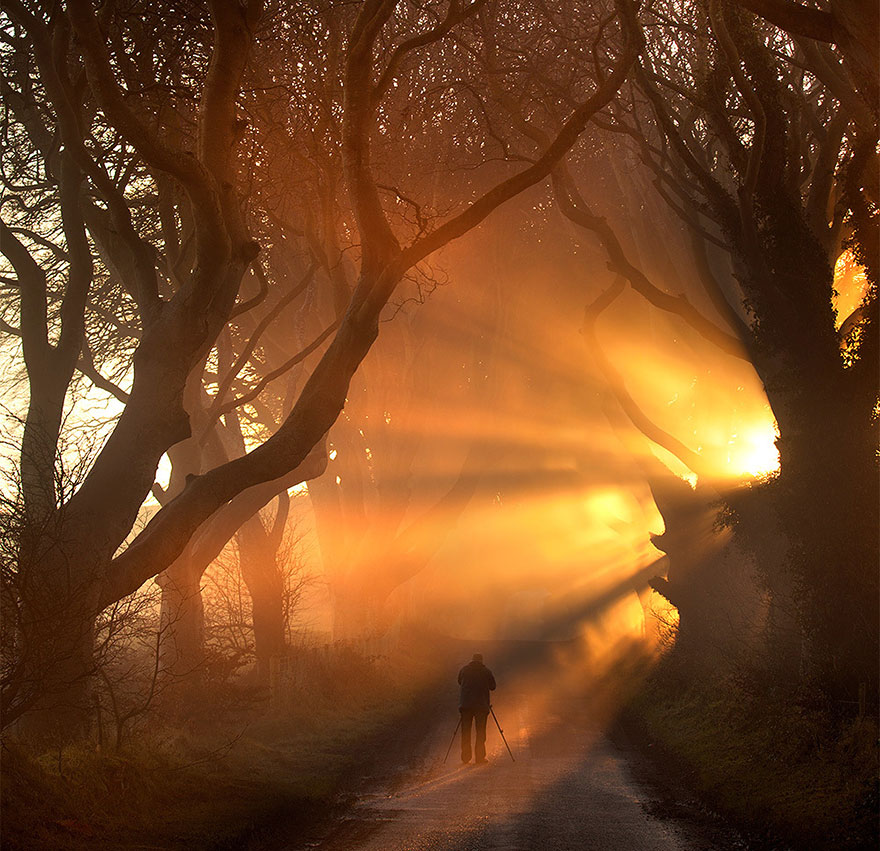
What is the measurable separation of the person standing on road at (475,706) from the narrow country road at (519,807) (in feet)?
0.96

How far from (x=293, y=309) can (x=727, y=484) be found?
1190 centimetres

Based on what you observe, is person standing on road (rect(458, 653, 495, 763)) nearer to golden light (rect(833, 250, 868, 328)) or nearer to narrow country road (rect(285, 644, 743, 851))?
narrow country road (rect(285, 644, 743, 851))

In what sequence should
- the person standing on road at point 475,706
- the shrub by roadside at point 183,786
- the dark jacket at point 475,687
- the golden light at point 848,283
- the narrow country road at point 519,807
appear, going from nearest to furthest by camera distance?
1. the shrub by roadside at point 183,786
2. the narrow country road at point 519,807
3. the person standing on road at point 475,706
4. the dark jacket at point 475,687
5. the golden light at point 848,283

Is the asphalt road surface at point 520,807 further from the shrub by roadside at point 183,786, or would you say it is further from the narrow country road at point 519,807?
the shrub by roadside at point 183,786

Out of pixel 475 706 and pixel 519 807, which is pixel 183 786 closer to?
pixel 519 807

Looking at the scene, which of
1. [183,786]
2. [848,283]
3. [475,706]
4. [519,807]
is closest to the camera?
[183,786]

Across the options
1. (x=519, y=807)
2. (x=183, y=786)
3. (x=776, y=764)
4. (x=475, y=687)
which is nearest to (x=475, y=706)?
(x=475, y=687)

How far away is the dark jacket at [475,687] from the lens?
1519cm

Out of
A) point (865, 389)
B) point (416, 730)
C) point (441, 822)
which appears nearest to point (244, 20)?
point (441, 822)

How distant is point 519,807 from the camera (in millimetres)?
10328

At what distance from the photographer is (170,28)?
11.8 m

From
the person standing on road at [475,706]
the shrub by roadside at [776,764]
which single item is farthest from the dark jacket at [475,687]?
the shrub by roadside at [776,764]

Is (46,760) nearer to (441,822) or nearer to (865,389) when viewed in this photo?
(441,822)

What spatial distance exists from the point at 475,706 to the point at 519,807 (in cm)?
482
